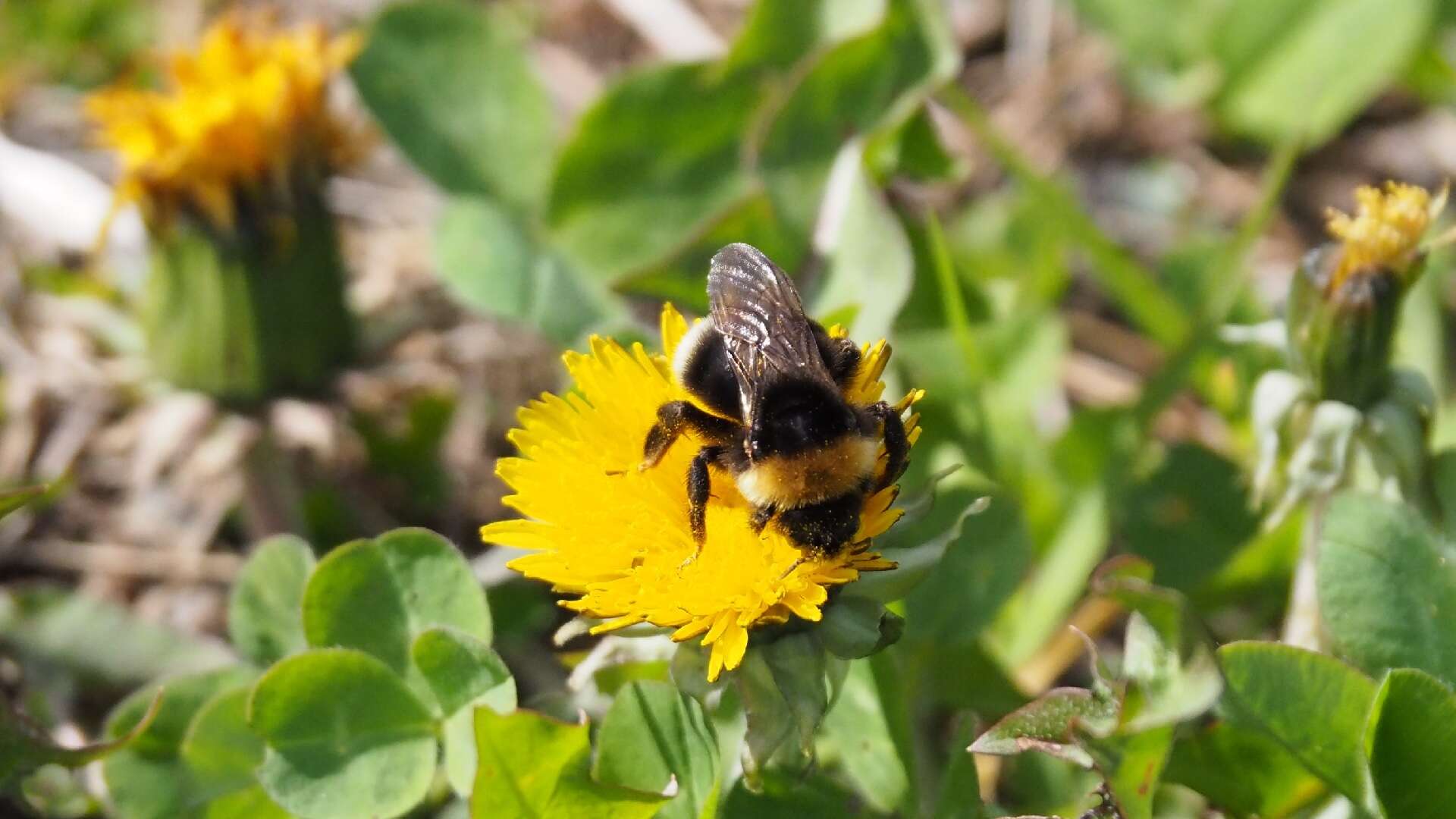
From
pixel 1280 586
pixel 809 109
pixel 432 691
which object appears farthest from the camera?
pixel 809 109

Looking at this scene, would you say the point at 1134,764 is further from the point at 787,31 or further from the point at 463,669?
the point at 787,31

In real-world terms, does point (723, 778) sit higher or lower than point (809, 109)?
lower

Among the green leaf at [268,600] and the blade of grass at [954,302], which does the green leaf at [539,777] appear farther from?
the blade of grass at [954,302]

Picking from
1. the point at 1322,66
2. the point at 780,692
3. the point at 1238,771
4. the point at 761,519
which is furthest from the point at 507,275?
the point at 1322,66

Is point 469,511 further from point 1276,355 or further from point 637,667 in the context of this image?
point 1276,355

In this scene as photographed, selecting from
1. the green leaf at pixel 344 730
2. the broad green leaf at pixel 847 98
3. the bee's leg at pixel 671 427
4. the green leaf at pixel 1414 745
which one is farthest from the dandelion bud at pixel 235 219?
the green leaf at pixel 1414 745

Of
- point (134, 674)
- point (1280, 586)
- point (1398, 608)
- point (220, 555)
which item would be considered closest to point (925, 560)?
point (1398, 608)

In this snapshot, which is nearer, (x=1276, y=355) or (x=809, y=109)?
(x=1276, y=355)
